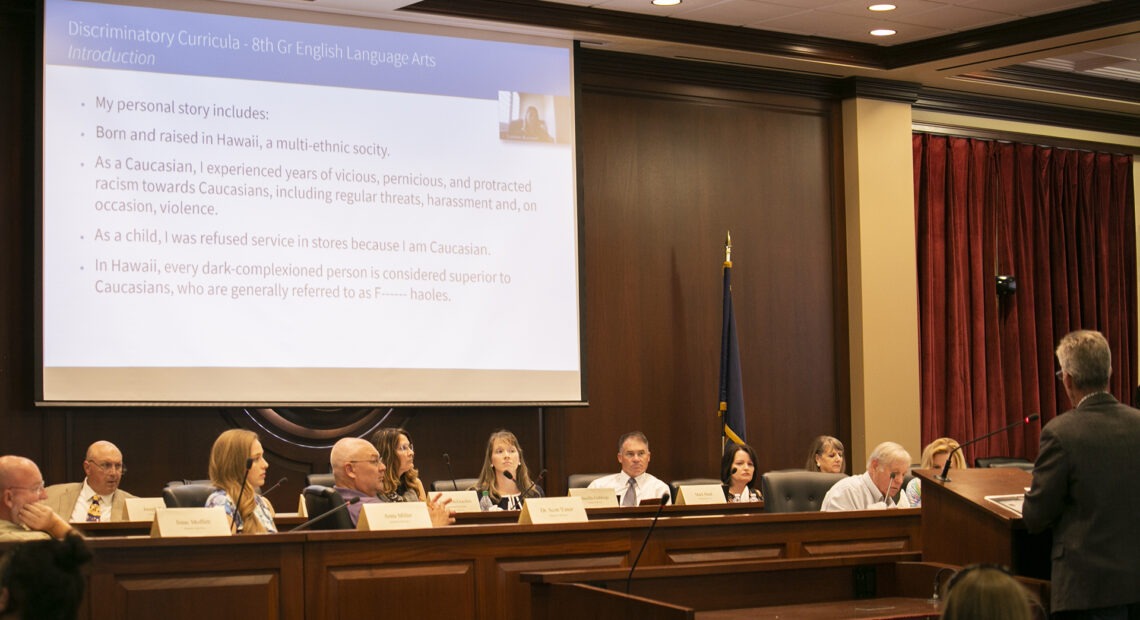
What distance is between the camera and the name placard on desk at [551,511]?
15.9ft

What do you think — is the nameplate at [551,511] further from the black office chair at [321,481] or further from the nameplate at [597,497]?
the black office chair at [321,481]

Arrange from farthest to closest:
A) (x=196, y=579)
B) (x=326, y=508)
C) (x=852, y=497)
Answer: (x=852, y=497)
(x=326, y=508)
(x=196, y=579)

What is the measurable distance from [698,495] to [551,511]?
1.77 m

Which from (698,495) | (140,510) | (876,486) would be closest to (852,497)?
(876,486)

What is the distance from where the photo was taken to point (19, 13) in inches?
283

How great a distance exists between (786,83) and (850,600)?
5534 millimetres

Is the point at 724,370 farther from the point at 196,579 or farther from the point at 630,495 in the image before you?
the point at 196,579

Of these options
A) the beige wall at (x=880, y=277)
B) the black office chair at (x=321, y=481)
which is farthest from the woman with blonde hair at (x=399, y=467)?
the beige wall at (x=880, y=277)

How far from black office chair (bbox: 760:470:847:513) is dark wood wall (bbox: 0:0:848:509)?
2.15m

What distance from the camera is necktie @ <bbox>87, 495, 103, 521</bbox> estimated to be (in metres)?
6.51

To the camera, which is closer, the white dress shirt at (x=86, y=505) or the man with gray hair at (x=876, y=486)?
the man with gray hair at (x=876, y=486)

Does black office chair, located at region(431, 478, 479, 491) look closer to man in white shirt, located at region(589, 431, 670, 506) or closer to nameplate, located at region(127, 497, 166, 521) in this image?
man in white shirt, located at region(589, 431, 670, 506)

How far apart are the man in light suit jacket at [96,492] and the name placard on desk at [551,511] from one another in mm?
2522

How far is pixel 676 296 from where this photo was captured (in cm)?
900
